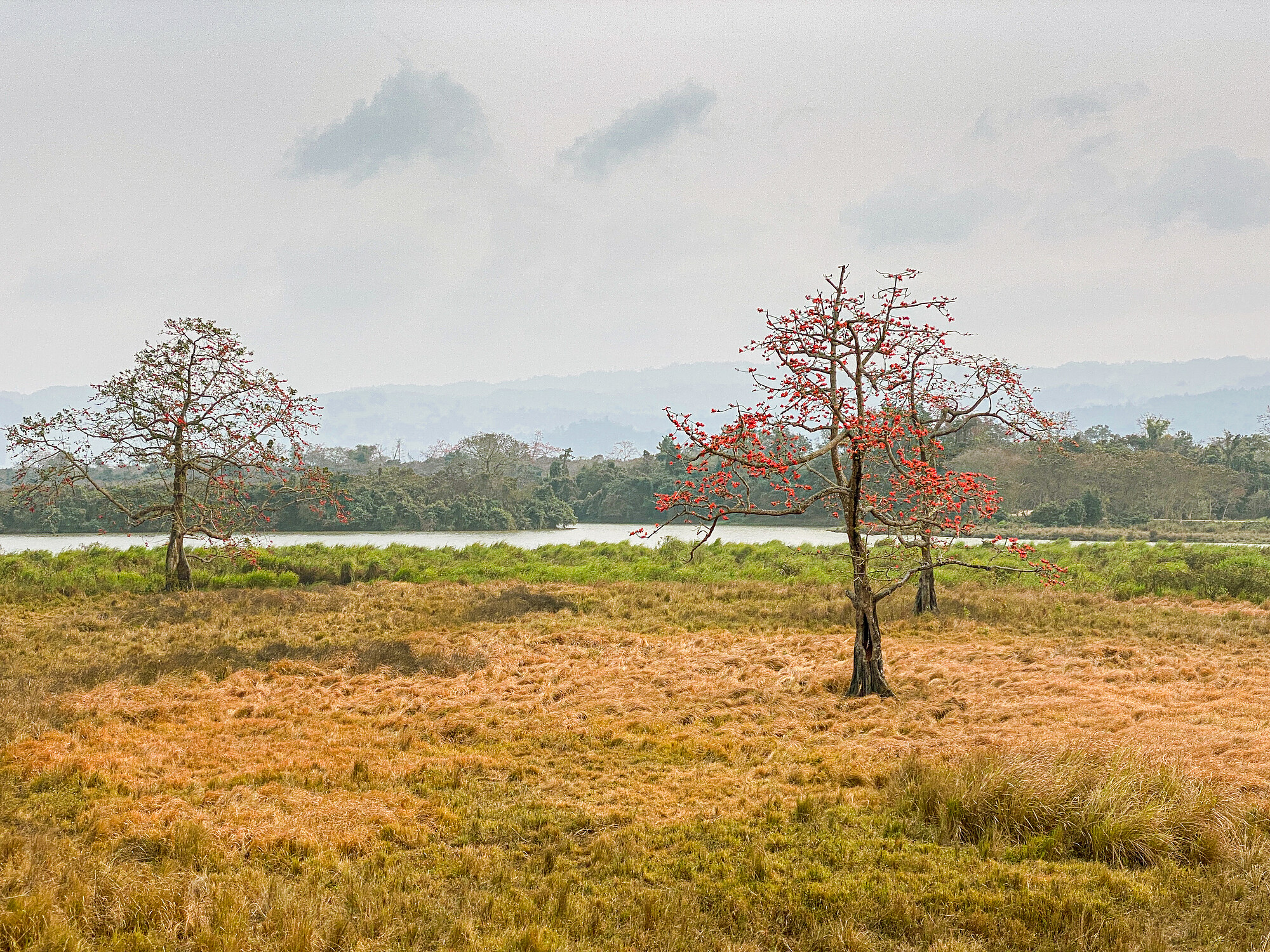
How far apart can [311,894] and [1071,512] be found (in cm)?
4350

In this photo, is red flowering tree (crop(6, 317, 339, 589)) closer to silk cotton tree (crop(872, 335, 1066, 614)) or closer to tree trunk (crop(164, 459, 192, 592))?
tree trunk (crop(164, 459, 192, 592))

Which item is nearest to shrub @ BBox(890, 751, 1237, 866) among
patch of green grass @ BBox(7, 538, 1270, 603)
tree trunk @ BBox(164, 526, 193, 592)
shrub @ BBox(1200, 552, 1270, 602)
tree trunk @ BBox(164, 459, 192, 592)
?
patch of green grass @ BBox(7, 538, 1270, 603)

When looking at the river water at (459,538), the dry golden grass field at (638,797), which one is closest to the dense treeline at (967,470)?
the river water at (459,538)

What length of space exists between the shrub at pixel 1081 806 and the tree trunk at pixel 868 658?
2.67 meters

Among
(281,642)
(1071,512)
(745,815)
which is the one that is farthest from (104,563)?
(1071,512)

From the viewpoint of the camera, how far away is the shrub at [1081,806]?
4.09 m

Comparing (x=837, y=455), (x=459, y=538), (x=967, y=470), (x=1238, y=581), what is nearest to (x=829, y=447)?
(x=837, y=455)

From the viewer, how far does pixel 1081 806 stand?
442 centimetres

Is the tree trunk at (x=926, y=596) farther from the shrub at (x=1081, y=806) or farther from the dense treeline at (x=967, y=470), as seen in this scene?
the dense treeline at (x=967, y=470)

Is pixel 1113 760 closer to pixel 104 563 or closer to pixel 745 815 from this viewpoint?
pixel 745 815

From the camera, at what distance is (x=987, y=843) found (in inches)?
169

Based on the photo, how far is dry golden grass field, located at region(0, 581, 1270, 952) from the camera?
11.6 feet

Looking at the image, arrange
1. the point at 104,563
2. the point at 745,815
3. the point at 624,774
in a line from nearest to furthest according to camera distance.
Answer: the point at 745,815 → the point at 624,774 → the point at 104,563

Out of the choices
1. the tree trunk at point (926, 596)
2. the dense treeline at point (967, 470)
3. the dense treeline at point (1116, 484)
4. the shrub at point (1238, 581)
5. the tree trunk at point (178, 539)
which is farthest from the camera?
the dense treeline at point (1116, 484)
